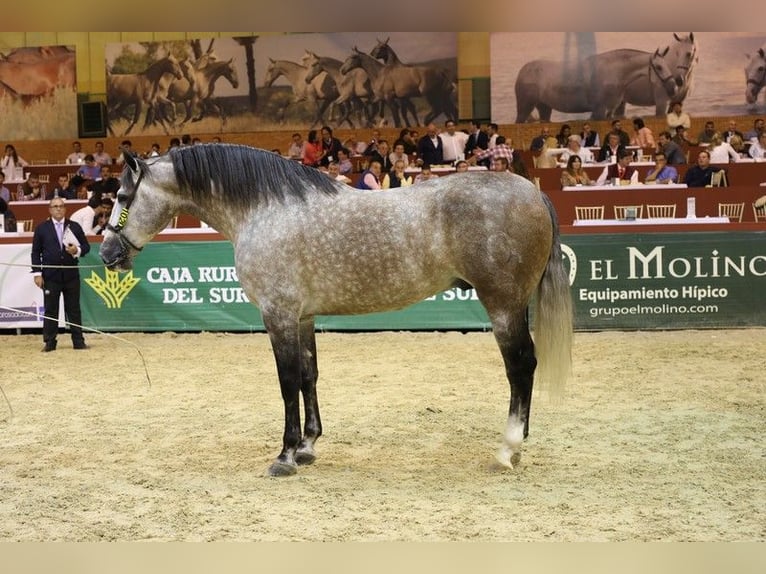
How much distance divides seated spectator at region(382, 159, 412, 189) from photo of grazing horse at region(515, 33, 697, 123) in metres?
8.05

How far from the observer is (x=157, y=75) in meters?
22.8

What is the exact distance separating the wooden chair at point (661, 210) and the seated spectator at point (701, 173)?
100cm

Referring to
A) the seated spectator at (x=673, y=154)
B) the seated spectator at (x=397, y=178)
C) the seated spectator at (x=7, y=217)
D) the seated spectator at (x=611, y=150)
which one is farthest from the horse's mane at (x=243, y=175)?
the seated spectator at (x=611, y=150)

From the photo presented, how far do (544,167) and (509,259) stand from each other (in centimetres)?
1101

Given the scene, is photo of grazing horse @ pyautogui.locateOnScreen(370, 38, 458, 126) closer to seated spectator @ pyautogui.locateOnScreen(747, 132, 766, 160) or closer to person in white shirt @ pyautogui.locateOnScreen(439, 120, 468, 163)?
person in white shirt @ pyautogui.locateOnScreen(439, 120, 468, 163)

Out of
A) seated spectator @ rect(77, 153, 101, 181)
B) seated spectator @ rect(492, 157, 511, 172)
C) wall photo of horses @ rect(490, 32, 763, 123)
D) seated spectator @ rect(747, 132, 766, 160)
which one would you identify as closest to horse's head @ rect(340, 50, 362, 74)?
wall photo of horses @ rect(490, 32, 763, 123)

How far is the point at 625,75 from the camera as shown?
2053 cm

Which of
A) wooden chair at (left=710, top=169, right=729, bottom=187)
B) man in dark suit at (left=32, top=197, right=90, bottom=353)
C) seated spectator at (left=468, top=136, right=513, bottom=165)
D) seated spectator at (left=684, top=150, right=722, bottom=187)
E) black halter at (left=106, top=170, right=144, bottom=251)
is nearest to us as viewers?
black halter at (left=106, top=170, right=144, bottom=251)

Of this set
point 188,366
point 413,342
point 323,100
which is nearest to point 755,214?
point 413,342

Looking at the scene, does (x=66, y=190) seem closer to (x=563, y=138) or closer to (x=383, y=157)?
(x=383, y=157)

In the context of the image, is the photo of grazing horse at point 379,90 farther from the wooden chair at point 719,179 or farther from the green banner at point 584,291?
the green banner at point 584,291

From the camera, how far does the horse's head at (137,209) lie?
17.8ft

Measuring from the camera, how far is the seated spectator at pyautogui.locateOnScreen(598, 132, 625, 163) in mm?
15867

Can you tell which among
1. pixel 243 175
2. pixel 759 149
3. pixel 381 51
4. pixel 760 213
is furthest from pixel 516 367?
pixel 381 51
